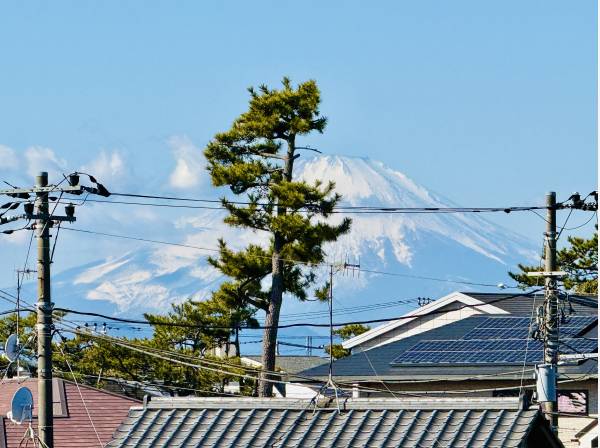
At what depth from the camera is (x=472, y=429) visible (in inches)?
717

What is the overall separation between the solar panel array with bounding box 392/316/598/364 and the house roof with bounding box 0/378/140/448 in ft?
33.4

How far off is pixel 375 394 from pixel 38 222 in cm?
1968

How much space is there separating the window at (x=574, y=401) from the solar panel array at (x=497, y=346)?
1.13 metres

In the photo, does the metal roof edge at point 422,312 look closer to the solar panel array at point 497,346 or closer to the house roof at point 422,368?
the house roof at point 422,368

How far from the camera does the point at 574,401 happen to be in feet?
131

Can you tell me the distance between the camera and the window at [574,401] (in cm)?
3975

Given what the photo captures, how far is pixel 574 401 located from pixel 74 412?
13.2 meters

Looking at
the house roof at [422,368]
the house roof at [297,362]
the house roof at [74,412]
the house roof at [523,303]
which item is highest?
the house roof at [523,303]

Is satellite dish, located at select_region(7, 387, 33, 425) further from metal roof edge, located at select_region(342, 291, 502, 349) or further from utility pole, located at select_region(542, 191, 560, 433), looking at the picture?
metal roof edge, located at select_region(342, 291, 502, 349)

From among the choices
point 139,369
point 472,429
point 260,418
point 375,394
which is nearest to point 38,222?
point 260,418

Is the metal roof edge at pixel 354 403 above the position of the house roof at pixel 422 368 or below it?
below

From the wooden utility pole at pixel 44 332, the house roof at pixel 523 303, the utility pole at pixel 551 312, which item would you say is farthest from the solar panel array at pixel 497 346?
the wooden utility pole at pixel 44 332

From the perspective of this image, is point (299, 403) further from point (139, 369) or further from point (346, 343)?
point (139, 369)

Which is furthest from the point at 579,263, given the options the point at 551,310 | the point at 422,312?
the point at 551,310
